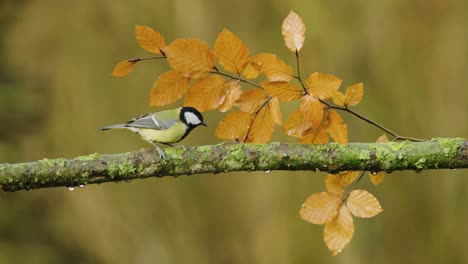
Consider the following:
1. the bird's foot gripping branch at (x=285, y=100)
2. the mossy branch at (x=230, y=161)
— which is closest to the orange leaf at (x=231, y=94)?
the bird's foot gripping branch at (x=285, y=100)

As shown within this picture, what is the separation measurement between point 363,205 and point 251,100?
1.05 feet

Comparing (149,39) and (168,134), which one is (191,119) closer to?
(168,134)

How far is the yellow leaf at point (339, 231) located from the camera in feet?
4.44

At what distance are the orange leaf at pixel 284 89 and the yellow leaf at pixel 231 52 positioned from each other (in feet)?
0.23

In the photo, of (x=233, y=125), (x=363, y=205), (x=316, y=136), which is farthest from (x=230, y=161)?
(x=363, y=205)

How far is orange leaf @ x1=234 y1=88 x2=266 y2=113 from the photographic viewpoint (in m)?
1.36

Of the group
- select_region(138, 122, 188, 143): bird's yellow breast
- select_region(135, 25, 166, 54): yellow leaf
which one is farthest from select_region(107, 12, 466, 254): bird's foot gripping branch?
select_region(138, 122, 188, 143): bird's yellow breast

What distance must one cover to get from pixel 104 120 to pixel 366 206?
2.39 meters

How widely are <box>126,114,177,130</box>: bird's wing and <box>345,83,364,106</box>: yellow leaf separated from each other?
50 cm

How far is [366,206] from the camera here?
4.49 feet

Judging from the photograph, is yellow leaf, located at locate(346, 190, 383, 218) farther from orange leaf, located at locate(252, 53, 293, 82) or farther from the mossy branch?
orange leaf, located at locate(252, 53, 293, 82)

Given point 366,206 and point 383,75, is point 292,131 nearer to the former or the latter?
point 366,206

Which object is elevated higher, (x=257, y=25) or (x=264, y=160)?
(x=257, y=25)

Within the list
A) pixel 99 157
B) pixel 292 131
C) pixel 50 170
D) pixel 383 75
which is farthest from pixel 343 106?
pixel 383 75
